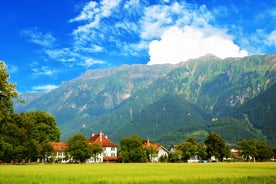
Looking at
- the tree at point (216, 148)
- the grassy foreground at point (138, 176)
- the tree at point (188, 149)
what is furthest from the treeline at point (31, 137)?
the tree at point (216, 148)

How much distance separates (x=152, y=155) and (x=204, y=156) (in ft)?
83.6

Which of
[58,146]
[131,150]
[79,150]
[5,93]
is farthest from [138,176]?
[58,146]

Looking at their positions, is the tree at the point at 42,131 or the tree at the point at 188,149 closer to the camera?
the tree at the point at 42,131

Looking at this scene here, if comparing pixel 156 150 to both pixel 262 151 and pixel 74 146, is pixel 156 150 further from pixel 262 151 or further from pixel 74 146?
pixel 262 151

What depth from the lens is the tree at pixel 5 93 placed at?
49.2 m

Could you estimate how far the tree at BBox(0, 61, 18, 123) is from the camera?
161 feet

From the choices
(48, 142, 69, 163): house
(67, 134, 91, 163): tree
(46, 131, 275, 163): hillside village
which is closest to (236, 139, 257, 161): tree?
(46, 131, 275, 163): hillside village

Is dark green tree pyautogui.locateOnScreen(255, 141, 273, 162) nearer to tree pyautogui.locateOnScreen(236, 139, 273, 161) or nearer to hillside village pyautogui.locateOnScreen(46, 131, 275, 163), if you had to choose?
tree pyautogui.locateOnScreen(236, 139, 273, 161)

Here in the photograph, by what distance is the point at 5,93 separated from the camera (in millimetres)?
49656

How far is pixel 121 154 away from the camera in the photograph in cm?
13612

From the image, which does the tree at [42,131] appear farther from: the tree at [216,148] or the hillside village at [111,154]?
the tree at [216,148]

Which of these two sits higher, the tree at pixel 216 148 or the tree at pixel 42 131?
the tree at pixel 42 131

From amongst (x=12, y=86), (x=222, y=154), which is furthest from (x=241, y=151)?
(x=12, y=86)

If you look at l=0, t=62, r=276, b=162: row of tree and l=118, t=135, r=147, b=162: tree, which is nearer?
l=0, t=62, r=276, b=162: row of tree
